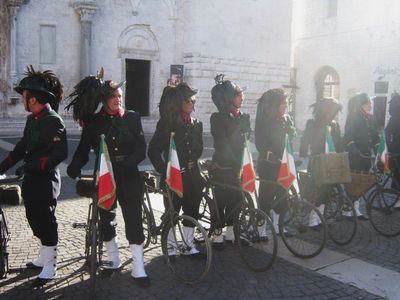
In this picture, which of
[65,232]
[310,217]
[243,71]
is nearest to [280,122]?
[310,217]

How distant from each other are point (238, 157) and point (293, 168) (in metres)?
0.62

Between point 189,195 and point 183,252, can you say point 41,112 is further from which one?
point 183,252

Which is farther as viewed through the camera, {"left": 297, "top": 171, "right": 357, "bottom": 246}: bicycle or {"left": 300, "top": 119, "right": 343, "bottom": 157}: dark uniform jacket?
{"left": 300, "top": 119, "right": 343, "bottom": 157}: dark uniform jacket

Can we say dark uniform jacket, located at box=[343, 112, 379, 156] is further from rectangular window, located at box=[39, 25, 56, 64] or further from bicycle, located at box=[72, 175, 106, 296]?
rectangular window, located at box=[39, 25, 56, 64]

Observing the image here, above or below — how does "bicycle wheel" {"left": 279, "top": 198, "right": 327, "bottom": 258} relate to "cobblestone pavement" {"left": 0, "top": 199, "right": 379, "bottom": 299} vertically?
above

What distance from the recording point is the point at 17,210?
23.6 feet

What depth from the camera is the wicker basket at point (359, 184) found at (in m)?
6.12

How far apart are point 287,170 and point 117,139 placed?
75.8 inches

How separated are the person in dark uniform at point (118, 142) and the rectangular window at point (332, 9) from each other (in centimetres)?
2368

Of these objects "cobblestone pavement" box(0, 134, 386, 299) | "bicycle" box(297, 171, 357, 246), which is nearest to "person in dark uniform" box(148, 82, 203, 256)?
"cobblestone pavement" box(0, 134, 386, 299)

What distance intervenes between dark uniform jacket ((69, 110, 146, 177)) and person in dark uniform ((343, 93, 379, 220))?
11.8 feet

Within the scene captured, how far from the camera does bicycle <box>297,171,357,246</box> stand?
576 cm

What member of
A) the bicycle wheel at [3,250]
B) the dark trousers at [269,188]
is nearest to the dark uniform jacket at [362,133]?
the dark trousers at [269,188]

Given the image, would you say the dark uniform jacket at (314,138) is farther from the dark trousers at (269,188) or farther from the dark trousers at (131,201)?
the dark trousers at (131,201)
